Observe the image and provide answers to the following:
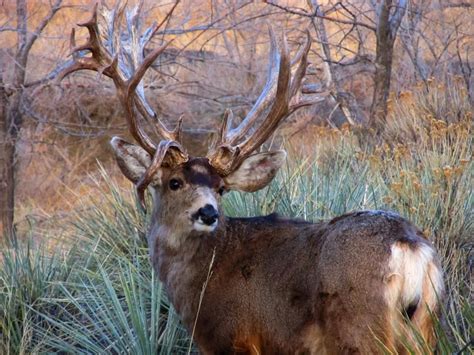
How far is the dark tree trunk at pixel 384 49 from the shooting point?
413 inches

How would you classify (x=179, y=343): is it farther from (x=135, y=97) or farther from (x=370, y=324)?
(x=370, y=324)

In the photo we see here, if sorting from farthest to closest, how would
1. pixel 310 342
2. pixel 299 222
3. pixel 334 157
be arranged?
pixel 334 157 < pixel 299 222 < pixel 310 342

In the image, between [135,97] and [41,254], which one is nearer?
[135,97]

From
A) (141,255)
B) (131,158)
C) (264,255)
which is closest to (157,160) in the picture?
(131,158)

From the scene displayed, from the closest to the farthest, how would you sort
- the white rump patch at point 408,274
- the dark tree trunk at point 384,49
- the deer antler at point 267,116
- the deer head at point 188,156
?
the white rump patch at point 408,274 → the deer head at point 188,156 → the deer antler at point 267,116 → the dark tree trunk at point 384,49

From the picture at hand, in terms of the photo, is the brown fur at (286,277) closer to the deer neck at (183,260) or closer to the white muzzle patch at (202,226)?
the deer neck at (183,260)

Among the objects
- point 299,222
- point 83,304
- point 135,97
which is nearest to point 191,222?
point 299,222

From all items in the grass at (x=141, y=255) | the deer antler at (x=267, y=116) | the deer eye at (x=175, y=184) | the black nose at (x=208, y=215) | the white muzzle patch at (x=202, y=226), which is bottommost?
the grass at (x=141, y=255)

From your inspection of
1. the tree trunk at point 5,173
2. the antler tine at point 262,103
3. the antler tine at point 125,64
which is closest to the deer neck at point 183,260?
the antler tine at point 125,64

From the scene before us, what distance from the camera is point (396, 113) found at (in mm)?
9875

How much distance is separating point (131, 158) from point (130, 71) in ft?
3.75

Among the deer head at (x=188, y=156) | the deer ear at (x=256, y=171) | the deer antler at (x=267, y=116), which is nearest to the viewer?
the deer head at (x=188, y=156)

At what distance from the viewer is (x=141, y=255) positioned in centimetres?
692

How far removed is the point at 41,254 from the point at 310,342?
3.48m
